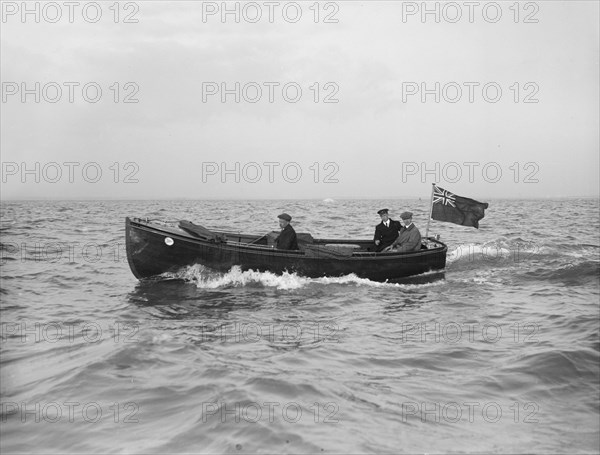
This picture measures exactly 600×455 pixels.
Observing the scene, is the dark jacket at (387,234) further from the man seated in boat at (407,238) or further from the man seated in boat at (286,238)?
the man seated in boat at (286,238)

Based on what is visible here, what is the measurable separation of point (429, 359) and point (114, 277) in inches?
466

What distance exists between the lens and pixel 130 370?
331 inches

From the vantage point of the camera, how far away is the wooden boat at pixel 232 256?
48.8 ft

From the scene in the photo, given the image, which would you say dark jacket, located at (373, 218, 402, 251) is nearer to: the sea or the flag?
the flag

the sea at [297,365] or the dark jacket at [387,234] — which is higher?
the dark jacket at [387,234]

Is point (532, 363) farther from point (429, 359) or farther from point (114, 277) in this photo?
point (114, 277)

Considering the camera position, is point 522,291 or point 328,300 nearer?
point 328,300

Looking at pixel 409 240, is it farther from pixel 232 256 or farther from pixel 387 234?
pixel 232 256

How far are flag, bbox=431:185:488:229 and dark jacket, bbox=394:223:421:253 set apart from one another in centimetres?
118

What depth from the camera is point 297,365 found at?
8633mm

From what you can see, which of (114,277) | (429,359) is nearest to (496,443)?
(429,359)

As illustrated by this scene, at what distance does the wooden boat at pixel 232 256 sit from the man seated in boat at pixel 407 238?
0.36 metres

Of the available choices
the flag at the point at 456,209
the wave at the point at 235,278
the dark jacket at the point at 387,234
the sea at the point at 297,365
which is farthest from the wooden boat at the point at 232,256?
the flag at the point at 456,209

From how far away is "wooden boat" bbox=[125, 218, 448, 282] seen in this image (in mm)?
14859
